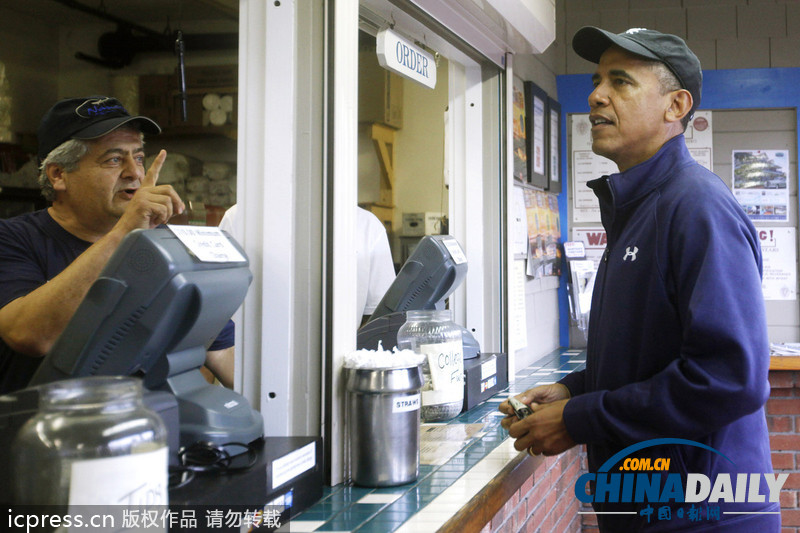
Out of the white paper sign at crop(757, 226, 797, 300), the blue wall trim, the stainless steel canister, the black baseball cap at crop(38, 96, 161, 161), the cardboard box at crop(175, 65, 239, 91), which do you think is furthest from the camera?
the cardboard box at crop(175, 65, 239, 91)

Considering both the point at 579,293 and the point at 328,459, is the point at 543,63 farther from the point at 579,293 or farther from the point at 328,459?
the point at 328,459

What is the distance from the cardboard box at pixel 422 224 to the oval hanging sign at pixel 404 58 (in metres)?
2.17

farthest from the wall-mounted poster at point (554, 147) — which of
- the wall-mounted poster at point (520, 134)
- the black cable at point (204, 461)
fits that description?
the black cable at point (204, 461)

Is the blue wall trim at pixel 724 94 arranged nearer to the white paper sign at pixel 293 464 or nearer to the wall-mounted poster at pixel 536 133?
the wall-mounted poster at pixel 536 133

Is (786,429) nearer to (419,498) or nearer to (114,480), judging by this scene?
(419,498)

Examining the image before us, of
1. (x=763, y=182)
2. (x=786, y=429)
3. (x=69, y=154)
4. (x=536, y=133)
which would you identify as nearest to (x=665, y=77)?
(x=69, y=154)

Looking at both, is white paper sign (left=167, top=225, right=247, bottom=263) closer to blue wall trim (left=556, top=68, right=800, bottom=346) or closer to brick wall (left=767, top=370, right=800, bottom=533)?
brick wall (left=767, top=370, right=800, bottom=533)

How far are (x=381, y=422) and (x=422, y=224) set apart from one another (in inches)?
129

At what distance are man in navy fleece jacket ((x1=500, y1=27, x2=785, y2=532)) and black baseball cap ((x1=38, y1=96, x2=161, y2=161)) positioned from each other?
1264mm

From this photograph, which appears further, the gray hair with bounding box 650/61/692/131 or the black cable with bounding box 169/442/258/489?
the gray hair with bounding box 650/61/692/131

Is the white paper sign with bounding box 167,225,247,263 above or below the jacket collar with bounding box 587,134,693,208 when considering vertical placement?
below

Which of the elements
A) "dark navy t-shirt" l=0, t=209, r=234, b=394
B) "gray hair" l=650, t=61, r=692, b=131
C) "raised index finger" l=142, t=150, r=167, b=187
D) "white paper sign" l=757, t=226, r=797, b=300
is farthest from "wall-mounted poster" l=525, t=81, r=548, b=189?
"raised index finger" l=142, t=150, r=167, b=187

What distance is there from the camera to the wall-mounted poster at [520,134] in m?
3.63

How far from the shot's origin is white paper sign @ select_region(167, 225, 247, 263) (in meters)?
1.41
